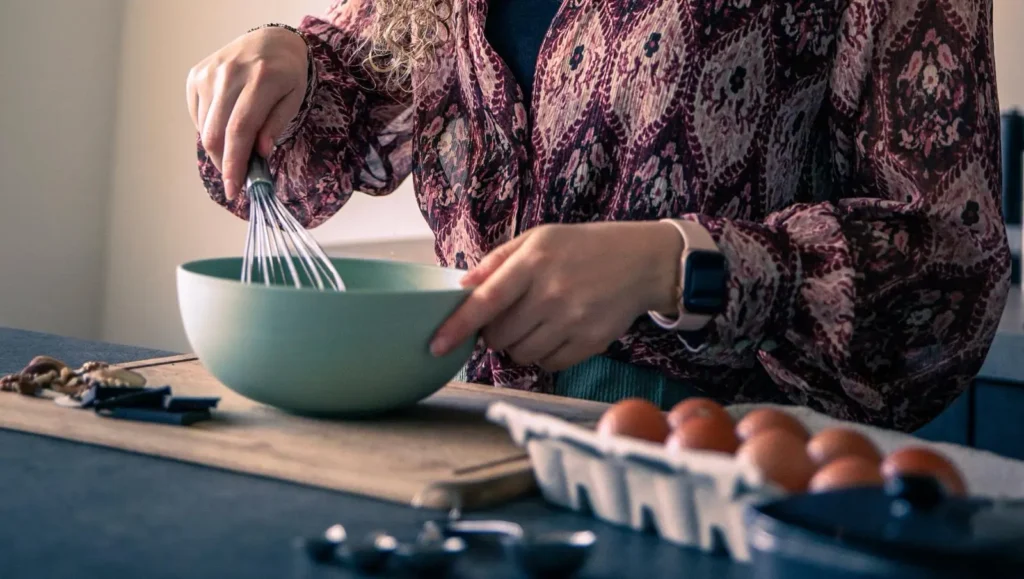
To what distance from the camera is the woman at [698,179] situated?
0.76 metres

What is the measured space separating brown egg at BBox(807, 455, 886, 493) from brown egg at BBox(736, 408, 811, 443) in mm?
69

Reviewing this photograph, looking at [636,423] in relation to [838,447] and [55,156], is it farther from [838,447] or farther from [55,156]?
[55,156]

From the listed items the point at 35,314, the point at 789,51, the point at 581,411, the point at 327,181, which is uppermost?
the point at 789,51

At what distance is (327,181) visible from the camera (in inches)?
47.8

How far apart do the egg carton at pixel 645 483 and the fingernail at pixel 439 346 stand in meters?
0.14

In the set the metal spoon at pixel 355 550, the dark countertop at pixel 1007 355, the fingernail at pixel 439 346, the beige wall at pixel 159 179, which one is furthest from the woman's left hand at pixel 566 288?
the beige wall at pixel 159 179

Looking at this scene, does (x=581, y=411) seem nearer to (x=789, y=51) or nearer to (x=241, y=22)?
(x=789, y=51)

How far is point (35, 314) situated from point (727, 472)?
2577 mm

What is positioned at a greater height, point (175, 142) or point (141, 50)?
point (141, 50)

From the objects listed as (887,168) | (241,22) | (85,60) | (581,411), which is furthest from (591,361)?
(85,60)

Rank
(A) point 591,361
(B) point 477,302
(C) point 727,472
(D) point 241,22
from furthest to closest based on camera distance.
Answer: (D) point 241,22
(A) point 591,361
(B) point 477,302
(C) point 727,472

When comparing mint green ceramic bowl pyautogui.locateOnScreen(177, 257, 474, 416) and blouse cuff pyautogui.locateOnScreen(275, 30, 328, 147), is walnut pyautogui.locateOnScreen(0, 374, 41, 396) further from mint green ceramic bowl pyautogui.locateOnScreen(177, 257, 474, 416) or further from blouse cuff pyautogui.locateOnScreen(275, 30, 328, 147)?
blouse cuff pyautogui.locateOnScreen(275, 30, 328, 147)

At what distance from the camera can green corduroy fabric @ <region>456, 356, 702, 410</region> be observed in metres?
0.98

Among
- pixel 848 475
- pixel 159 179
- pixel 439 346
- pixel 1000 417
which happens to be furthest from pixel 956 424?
pixel 159 179
